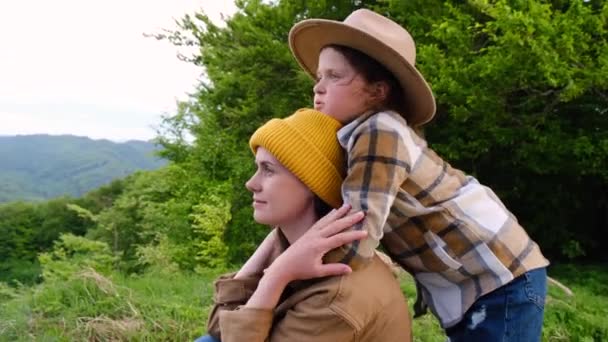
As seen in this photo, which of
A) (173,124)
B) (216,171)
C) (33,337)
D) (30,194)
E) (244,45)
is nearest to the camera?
(33,337)

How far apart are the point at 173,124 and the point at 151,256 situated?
20.3 feet

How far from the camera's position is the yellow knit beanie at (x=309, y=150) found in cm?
178

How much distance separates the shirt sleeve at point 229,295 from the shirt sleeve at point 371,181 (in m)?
0.38

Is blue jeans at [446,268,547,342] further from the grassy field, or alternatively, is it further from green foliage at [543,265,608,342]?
green foliage at [543,265,608,342]

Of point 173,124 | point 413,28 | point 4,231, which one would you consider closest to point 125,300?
point 413,28

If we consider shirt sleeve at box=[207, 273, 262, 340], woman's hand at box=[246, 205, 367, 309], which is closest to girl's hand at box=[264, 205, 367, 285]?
woman's hand at box=[246, 205, 367, 309]

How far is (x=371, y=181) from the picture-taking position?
5.74 ft

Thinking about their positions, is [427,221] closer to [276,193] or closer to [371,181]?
[371,181]

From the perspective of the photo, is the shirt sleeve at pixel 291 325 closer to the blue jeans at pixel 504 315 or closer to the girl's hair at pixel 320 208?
the girl's hair at pixel 320 208

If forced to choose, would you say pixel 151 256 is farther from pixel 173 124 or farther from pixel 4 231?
pixel 4 231

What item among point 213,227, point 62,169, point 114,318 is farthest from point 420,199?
point 62,169

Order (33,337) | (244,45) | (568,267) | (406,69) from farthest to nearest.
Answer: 1. (244,45)
2. (568,267)
3. (33,337)
4. (406,69)

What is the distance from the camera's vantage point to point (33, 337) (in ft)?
13.0

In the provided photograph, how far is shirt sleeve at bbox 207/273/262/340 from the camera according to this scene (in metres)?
1.98
